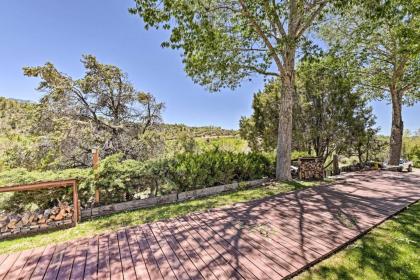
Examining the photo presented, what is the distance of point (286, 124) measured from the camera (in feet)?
26.1

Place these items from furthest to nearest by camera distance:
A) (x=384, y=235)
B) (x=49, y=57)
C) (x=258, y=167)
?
(x=49, y=57) < (x=258, y=167) < (x=384, y=235)

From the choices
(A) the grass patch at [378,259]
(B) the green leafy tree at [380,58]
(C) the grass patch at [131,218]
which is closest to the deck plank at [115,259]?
(C) the grass patch at [131,218]

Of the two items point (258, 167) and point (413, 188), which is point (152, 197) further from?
point (413, 188)

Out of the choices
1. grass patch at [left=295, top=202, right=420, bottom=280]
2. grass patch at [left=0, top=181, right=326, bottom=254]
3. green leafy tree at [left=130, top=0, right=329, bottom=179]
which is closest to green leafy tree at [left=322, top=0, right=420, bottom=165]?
green leafy tree at [left=130, top=0, right=329, bottom=179]

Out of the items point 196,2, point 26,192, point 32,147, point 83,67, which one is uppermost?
point 196,2

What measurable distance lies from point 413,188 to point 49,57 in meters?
13.8

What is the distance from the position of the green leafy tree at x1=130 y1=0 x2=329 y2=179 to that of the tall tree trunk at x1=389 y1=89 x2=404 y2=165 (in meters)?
7.92

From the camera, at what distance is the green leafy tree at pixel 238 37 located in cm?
568

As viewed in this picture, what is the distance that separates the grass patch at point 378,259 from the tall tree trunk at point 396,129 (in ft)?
33.2

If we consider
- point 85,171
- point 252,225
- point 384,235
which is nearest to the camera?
point 384,235

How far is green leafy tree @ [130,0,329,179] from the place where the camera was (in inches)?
224

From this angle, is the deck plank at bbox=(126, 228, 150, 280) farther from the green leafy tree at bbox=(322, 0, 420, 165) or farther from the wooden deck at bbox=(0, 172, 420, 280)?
the green leafy tree at bbox=(322, 0, 420, 165)

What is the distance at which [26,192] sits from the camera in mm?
4969

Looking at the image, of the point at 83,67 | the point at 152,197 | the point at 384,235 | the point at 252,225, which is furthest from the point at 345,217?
the point at 83,67
